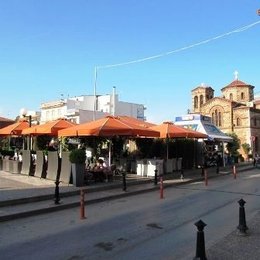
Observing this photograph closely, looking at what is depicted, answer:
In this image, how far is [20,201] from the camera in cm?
1341

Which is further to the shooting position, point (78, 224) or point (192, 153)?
point (192, 153)

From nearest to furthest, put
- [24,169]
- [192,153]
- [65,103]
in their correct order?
[24,169]
[192,153]
[65,103]

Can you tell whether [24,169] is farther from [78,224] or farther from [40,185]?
[78,224]

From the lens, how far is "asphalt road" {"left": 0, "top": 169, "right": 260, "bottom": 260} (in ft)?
26.4

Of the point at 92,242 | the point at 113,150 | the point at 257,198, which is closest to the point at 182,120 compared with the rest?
the point at 113,150

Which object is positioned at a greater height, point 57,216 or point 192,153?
point 192,153

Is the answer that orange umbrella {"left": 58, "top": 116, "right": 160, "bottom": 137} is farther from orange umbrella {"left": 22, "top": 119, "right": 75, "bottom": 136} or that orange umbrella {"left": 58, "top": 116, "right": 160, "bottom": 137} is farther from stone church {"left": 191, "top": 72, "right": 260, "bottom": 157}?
stone church {"left": 191, "top": 72, "right": 260, "bottom": 157}

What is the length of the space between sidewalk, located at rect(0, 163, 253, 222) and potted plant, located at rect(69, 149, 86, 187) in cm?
35

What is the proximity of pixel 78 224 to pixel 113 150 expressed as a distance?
581 inches

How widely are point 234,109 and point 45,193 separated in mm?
57635

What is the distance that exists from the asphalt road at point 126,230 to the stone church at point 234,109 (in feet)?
170

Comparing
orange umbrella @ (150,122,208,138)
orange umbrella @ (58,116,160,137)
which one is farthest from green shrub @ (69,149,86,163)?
orange umbrella @ (150,122,208,138)

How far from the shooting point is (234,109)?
6850 cm

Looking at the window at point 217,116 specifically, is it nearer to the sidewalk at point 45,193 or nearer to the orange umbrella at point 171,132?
the orange umbrella at point 171,132
